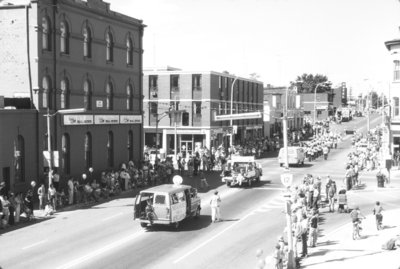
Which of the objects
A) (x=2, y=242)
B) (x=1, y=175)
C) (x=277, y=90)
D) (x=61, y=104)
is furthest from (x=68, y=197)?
(x=277, y=90)

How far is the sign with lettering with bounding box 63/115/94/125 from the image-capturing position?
36562 millimetres

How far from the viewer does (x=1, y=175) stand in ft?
99.5

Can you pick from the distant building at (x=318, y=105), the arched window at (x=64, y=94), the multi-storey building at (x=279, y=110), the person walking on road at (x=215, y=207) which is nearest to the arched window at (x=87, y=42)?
the arched window at (x=64, y=94)

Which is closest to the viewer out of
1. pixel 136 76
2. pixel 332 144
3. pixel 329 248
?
pixel 329 248

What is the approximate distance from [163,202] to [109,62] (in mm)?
20852

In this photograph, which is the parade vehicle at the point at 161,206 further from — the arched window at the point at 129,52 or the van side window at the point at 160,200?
the arched window at the point at 129,52

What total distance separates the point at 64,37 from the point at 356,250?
2454 cm

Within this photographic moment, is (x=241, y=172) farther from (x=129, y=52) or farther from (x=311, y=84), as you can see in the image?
(x=311, y=84)

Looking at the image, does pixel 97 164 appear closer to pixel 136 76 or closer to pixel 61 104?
pixel 61 104

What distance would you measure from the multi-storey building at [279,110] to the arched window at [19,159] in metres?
59.8

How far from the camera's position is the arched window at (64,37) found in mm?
36938

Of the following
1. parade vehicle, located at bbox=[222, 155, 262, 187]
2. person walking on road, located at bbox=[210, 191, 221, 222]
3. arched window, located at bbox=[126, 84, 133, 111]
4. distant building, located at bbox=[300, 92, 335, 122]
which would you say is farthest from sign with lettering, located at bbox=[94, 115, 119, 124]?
distant building, located at bbox=[300, 92, 335, 122]

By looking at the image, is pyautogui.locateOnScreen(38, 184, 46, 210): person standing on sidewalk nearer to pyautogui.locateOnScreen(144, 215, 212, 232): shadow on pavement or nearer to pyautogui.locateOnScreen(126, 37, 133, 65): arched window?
pyautogui.locateOnScreen(144, 215, 212, 232): shadow on pavement

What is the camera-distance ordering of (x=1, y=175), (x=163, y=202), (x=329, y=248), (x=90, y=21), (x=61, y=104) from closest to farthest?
(x=329, y=248) → (x=163, y=202) → (x=1, y=175) → (x=61, y=104) → (x=90, y=21)
